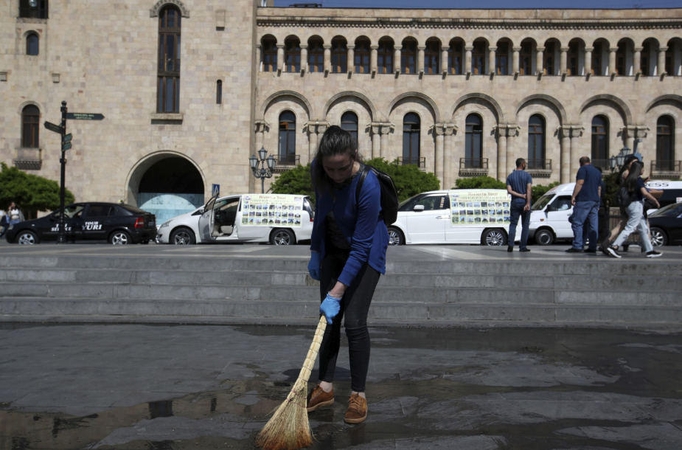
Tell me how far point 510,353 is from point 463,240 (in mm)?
14375

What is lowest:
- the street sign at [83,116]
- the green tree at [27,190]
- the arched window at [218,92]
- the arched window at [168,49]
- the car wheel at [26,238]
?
the car wheel at [26,238]

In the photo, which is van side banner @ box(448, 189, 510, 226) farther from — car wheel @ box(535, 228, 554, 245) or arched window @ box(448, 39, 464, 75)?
arched window @ box(448, 39, 464, 75)

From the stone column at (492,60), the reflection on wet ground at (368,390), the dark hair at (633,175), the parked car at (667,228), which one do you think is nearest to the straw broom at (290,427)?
the reflection on wet ground at (368,390)

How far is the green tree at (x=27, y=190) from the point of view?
31.5 metres

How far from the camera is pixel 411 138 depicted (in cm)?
3769

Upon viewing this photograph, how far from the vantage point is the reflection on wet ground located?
353cm

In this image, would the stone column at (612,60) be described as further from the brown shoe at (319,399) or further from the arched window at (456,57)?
the brown shoe at (319,399)

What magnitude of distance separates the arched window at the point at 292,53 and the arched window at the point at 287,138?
296 centimetres

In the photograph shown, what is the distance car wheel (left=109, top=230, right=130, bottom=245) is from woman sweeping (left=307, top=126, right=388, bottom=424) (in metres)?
18.9

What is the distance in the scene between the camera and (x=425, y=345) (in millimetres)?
6191

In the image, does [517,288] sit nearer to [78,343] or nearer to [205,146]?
[78,343]

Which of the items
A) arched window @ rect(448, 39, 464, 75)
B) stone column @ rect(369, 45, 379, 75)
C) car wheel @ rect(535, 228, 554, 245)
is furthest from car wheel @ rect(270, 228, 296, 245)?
arched window @ rect(448, 39, 464, 75)

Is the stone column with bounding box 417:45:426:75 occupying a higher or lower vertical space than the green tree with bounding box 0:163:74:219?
higher

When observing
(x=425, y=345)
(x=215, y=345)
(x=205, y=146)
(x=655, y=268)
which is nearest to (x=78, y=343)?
(x=215, y=345)
